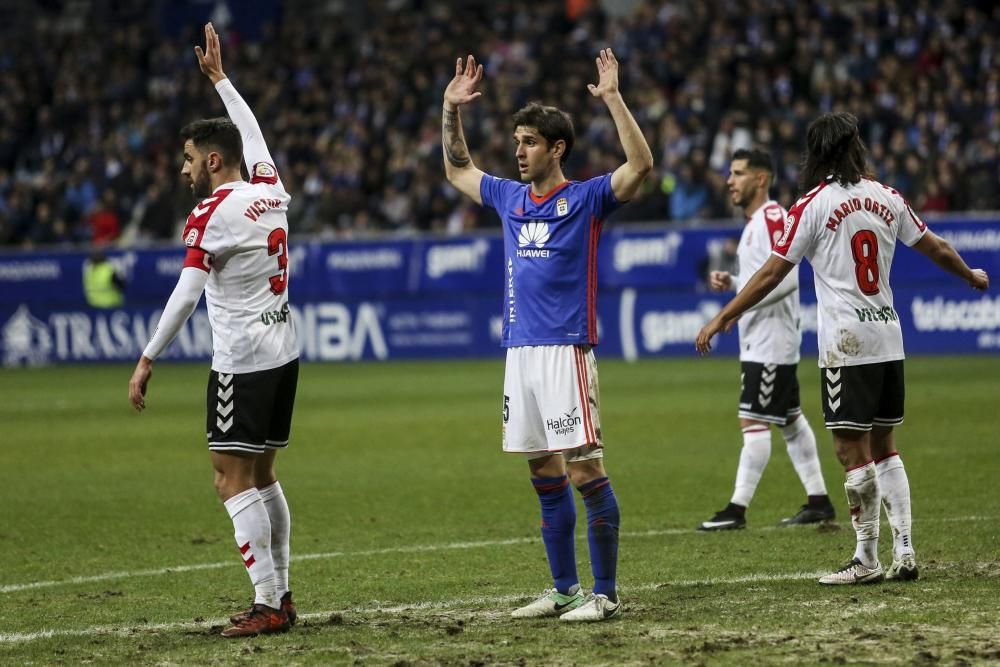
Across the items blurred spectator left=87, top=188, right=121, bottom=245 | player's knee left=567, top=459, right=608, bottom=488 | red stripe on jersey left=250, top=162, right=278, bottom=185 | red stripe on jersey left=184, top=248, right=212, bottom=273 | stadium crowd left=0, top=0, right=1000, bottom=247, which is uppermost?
stadium crowd left=0, top=0, right=1000, bottom=247

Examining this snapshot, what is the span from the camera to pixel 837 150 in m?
7.47

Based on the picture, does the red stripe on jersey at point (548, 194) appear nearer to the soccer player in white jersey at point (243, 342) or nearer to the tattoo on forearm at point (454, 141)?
the tattoo on forearm at point (454, 141)

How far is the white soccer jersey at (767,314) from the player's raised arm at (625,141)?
11.2ft

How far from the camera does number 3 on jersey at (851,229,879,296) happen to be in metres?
7.43

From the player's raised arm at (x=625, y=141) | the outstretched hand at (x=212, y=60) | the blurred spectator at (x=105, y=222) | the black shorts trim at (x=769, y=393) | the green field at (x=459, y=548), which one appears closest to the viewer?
the green field at (x=459, y=548)

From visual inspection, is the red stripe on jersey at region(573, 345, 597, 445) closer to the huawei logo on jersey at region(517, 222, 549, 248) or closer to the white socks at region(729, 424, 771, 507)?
the huawei logo on jersey at region(517, 222, 549, 248)

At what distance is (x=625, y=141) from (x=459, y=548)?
3.38 metres

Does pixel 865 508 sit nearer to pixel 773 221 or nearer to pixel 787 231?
pixel 787 231

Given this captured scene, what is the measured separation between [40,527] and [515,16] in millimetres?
24545

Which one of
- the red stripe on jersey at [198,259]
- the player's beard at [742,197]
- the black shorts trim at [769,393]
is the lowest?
the black shorts trim at [769,393]

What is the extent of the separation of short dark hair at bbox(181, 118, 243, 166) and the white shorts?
1619 millimetres

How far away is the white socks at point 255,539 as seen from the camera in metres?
6.79

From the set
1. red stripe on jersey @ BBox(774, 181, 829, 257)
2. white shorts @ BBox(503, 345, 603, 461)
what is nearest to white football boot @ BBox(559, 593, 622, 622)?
white shorts @ BBox(503, 345, 603, 461)

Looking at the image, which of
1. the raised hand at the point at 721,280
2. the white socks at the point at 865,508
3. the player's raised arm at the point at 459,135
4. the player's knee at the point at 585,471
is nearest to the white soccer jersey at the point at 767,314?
the raised hand at the point at 721,280
